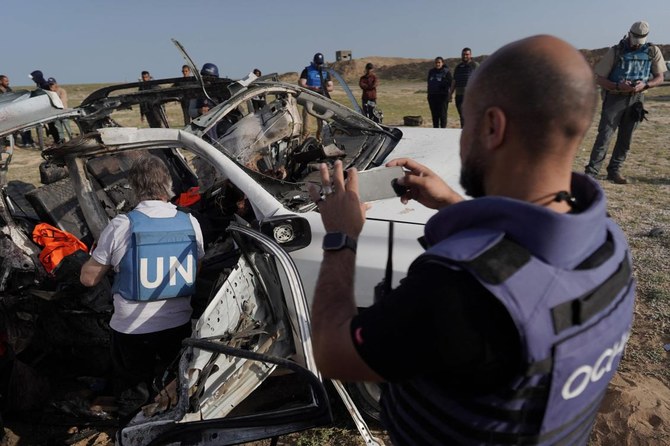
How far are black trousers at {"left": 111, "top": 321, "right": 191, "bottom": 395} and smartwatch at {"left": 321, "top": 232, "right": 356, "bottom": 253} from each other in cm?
183

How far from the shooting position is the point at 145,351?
8.64ft

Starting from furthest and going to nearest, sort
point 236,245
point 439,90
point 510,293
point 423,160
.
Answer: point 439,90 → point 423,160 → point 236,245 → point 510,293

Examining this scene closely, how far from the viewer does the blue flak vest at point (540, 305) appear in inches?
31.6

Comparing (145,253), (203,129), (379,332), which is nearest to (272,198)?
(145,253)

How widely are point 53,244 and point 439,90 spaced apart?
932 centimetres

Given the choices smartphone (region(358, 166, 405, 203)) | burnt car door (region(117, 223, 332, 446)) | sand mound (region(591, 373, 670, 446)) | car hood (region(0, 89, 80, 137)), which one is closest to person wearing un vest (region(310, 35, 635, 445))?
smartphone (region(358, 166, 405, 203))

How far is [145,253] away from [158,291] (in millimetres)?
228

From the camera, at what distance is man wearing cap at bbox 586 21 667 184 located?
5953mm

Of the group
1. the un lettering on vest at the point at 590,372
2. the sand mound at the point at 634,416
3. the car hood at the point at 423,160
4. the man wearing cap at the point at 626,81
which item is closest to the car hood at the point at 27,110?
the car hood at the point at 423,160

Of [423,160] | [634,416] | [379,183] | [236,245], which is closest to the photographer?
[379,183]

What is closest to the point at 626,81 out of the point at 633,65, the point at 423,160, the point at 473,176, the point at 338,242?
the point at 633,65

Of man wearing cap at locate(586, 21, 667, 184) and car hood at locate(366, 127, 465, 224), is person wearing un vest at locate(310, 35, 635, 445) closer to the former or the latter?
car hood at locate(366, 127, 465, 224)

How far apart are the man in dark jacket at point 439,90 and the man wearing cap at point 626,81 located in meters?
4.72

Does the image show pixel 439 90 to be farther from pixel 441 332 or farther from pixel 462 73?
pixel 441 332
